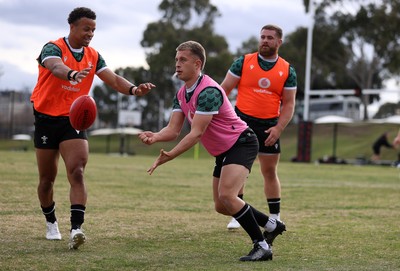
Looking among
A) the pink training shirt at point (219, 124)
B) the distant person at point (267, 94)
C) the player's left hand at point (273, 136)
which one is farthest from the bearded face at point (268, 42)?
the pink training shirt at point (219, 124)

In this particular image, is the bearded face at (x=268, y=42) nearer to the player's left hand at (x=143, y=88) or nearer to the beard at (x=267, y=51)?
the beard at (x=267, y=51)

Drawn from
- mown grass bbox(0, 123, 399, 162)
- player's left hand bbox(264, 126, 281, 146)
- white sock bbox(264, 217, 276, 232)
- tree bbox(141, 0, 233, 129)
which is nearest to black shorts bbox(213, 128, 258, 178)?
white sock bbox(264, 217, 276, 232)

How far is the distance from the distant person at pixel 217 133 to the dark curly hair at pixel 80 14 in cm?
116

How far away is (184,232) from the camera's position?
8844 mm

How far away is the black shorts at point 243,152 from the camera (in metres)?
7.10

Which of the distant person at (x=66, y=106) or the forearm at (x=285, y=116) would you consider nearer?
the distant person at (x=66, y=106)

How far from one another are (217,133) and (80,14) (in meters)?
1.81

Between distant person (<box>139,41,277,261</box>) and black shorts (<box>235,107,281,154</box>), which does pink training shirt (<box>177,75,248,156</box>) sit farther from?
black shorts (<box>235,107,281,154</box>)

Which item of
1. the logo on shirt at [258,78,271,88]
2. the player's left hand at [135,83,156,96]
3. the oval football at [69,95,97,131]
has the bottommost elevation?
the oval football at [69,95,97,131]

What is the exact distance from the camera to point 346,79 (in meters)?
62.8

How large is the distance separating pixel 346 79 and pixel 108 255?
5749 cm

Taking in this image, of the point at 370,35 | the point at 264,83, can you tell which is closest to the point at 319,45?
the point at 370,35

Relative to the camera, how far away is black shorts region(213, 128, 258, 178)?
7.10m

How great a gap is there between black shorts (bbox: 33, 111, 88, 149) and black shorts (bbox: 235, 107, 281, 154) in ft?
6.94
